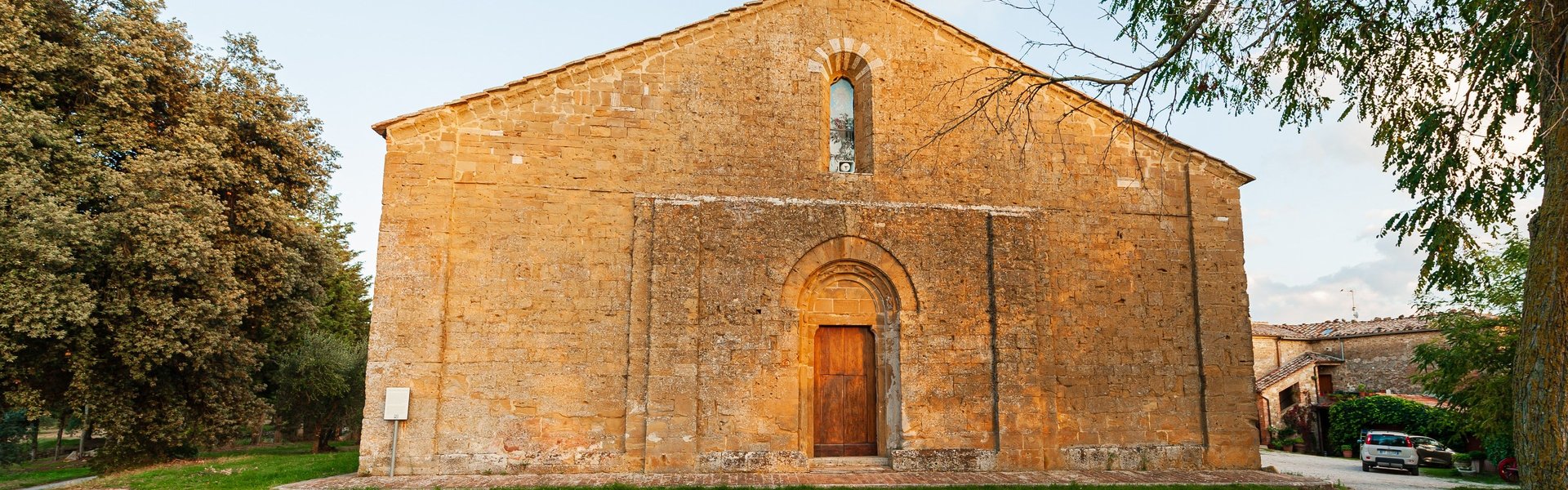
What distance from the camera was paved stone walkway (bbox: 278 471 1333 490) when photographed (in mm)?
9852

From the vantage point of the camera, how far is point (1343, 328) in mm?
31203

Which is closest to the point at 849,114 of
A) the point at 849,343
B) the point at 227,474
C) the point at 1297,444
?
the point at 849,343

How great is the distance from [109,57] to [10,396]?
214 inches

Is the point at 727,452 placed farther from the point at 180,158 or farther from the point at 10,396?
the point at 10,396

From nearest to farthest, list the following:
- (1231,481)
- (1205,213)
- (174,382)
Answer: (1231,481) → (1205,213) → (174,382)

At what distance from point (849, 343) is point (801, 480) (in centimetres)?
248

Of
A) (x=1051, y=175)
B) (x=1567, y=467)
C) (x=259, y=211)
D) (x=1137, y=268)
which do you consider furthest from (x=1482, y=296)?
(x=259, y=211)

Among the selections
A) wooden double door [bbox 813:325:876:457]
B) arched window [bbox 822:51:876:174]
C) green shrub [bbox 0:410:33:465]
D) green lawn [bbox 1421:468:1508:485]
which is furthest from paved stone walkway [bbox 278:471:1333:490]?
green shrub [bbox 0:410:33:465]

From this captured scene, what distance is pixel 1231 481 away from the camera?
1077 centimetres

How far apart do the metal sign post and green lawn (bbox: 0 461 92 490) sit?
8429 millimetres

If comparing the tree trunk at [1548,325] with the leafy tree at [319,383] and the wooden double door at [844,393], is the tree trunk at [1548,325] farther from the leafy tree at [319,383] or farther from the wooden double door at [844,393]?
the leafy tree at [319,383]

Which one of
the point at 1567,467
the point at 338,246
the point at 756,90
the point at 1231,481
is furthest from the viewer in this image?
the point at 338,246

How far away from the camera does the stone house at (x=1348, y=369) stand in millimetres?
27562

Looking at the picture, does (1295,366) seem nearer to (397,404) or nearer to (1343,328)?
(1343,328)
